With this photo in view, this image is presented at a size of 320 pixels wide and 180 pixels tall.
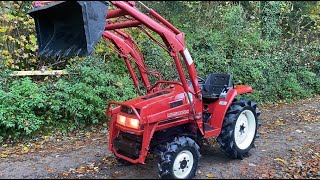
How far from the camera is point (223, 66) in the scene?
10773 mm

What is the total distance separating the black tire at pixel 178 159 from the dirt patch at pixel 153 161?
0.88 feet

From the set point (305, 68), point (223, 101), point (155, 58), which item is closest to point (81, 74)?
point (155, 58)

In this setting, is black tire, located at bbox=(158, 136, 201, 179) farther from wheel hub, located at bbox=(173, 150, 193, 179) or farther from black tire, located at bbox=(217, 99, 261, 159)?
black tire, located at bbox=(217, 99, 261, 159)

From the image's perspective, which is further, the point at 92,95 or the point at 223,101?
the point at 92,95

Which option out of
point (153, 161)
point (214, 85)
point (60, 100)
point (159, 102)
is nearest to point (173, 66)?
point (60, 100)

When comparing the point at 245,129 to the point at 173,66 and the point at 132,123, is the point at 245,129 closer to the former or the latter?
the point at 132,123

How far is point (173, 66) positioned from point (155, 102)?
4.94 m

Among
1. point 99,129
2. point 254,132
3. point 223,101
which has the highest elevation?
point 223,101

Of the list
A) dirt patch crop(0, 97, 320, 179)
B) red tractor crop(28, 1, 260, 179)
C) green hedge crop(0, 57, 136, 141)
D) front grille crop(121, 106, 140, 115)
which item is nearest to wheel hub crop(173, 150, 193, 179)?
red tractor crop(28, 1, 260, 179)

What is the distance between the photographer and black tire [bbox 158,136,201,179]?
4672 millimetres

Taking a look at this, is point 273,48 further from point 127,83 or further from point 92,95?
point 92,95

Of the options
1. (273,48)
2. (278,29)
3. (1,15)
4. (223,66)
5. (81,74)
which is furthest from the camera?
(278,29)

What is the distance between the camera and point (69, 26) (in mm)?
4953

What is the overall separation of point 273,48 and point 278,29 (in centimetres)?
149
